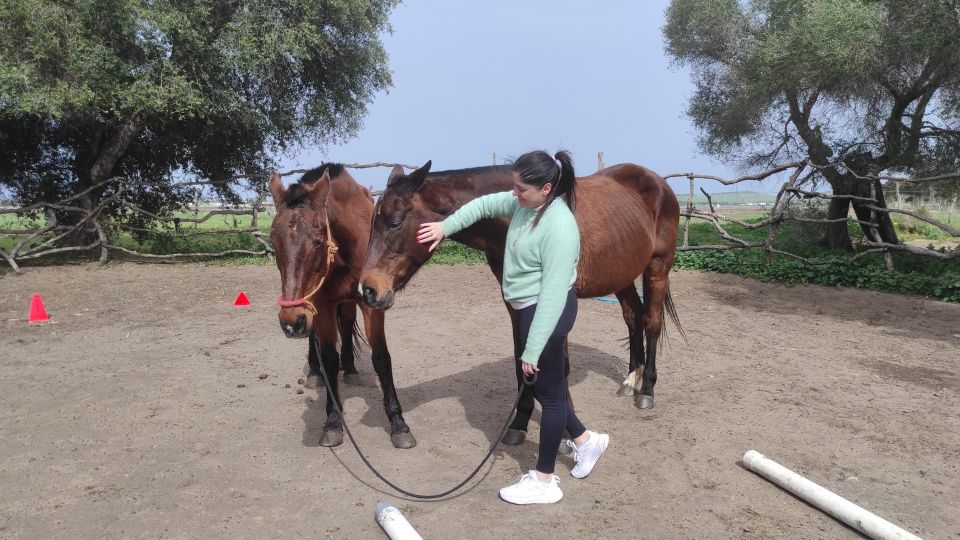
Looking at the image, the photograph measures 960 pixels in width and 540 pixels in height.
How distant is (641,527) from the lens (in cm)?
270

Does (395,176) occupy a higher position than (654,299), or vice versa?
(395,176)

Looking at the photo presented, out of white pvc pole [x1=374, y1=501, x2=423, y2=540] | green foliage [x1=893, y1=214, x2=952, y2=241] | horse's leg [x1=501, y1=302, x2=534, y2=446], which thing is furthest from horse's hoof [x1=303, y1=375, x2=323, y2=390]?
green foliage [x1=893, y1=214, x2=952, y2=241]

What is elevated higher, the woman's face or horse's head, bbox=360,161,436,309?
the woman's face

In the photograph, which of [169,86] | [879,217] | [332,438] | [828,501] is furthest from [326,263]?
[879,217]

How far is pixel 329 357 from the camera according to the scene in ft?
12.0

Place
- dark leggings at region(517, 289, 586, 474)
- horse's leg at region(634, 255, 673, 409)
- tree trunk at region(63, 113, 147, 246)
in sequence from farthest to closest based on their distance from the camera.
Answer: tree trunk at region(63, 113, 147, 246) < horse's leg at region(634, 255, 673, 409) < dark leggings at region(517, 289, 586, 474)

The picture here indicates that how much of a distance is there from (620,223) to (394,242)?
1.90 m

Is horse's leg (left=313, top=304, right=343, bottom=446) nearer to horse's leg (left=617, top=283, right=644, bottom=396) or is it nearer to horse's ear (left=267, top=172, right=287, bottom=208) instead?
horse's ear (left=267, top=172, right=287, bottom=208)

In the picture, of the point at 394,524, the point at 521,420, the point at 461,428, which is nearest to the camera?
the point at 394,524

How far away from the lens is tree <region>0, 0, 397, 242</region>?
988 cm

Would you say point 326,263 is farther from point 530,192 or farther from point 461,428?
point 461,428

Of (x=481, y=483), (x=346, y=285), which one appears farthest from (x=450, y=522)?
(x=346, y=285)

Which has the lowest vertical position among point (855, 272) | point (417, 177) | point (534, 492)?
point (534, 492)

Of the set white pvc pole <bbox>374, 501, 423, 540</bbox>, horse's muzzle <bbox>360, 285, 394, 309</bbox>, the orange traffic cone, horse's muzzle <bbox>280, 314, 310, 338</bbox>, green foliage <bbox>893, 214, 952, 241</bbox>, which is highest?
horse's muzzle <bbox>360, 285, 394, 309</bbox>
